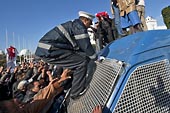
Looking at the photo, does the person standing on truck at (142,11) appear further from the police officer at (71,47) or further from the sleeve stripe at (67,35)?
the sleeve stripe at (67,35)

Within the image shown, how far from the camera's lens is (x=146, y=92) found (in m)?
2.04

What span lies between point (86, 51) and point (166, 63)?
4.31 feet

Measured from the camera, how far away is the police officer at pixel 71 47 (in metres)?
3.38

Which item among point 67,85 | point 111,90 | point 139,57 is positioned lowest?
point 67,85

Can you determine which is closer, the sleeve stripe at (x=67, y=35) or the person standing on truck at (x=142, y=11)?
the sleeve stripe at (x=67, y=35)

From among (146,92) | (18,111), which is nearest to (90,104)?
(146,92)

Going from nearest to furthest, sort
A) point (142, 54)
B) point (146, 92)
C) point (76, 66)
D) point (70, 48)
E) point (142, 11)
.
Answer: point (146, 92) < point (142, 54) < point (76, 66) < point (70, 48) < point (142, 11)

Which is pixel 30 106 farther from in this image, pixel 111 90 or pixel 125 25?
pixel 125 25

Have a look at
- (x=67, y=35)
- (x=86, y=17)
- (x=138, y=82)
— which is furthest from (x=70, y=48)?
(x=138, y=82)

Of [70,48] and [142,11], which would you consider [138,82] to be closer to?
[70,48]

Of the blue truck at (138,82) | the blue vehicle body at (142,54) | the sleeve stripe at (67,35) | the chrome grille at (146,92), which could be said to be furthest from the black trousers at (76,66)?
the chrome grille at (146,92)

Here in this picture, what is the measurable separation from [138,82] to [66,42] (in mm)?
1779

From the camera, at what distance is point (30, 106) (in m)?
2.69

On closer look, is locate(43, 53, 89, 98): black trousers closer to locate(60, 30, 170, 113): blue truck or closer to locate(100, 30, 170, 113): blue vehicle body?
locate(60, 30, 170, 113): blue truck
